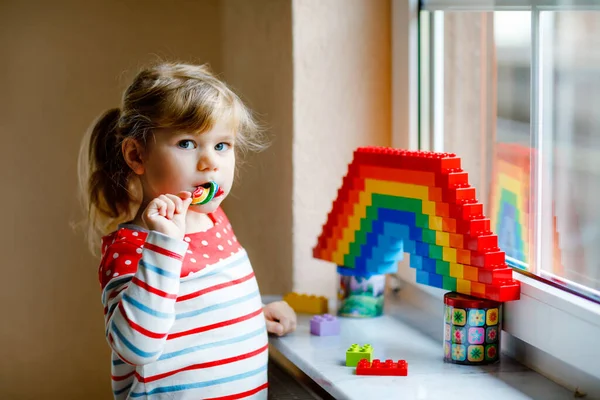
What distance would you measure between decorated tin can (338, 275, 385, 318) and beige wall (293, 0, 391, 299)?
0.15 m

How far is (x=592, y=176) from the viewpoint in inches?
39.8

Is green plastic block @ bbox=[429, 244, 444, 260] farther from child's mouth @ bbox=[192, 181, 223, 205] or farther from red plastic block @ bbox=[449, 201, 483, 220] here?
child's mouth @ bbox=[192, 181, 223, 205]

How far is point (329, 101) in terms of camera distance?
1.46 meters

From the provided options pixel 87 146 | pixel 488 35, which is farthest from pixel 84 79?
pixel 488 35

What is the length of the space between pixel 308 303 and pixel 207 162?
15.3 inches

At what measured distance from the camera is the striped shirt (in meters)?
1.00

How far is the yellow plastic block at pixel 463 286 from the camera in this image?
1111 millimetres

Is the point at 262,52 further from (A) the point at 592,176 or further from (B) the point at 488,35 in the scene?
(A) the point at 592,176

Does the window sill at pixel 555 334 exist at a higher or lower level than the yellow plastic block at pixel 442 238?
lower

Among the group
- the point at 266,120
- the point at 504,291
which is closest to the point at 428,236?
the point at 504,291

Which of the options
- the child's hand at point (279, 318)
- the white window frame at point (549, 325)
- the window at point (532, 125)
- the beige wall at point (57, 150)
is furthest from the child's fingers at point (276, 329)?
the beige wall at point (57, 150)

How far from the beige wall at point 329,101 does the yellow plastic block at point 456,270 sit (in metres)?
0.40

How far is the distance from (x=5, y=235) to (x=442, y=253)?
1.02 meters

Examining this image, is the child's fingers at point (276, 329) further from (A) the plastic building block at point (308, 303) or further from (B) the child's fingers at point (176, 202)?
(B) the child's fingers at point (176, 202)
